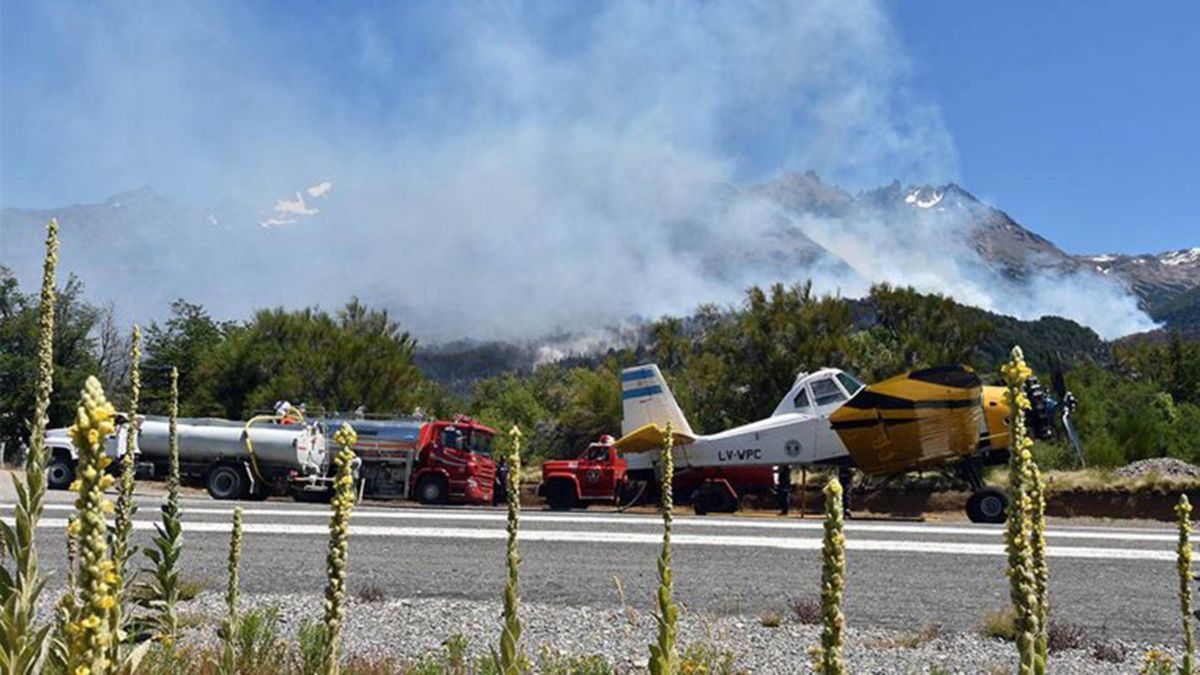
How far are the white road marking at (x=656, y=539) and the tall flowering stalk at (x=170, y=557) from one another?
31.6 ft

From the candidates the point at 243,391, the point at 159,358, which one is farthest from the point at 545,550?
the point at 159,358

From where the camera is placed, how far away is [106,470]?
1059 millimetres

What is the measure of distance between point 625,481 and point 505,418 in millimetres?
33321

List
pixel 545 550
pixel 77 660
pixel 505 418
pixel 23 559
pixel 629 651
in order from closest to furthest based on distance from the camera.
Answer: pixel 77 660 < pixel 23 559 < pixel 629 651 < pixel 545 550 < pixel 505 418

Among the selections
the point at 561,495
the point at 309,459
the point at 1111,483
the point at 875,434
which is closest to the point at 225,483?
the point at 309,459

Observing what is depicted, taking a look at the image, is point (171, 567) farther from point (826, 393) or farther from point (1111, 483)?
point (1111, 483)

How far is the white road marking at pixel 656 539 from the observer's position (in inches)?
459

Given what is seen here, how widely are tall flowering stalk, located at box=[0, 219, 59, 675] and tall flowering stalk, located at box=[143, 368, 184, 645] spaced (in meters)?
0.88

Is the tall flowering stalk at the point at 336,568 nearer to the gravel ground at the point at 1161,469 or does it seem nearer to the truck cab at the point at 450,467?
the truck cab at the point at 450,467

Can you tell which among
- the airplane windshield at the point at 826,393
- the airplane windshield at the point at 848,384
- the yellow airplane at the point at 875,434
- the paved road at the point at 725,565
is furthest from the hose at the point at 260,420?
the airplane windshield at the point at 848,384

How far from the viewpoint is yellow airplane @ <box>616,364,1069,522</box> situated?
18578 mm

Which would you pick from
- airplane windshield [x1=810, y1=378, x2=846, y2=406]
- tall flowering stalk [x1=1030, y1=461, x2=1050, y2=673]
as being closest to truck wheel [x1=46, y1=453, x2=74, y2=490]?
airplane windshield [x1=810, y1=378, x2=846, y2=406]

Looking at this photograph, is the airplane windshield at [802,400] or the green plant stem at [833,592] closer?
the green plant stem at [833,592]

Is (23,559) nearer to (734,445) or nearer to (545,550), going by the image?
(545,550)
